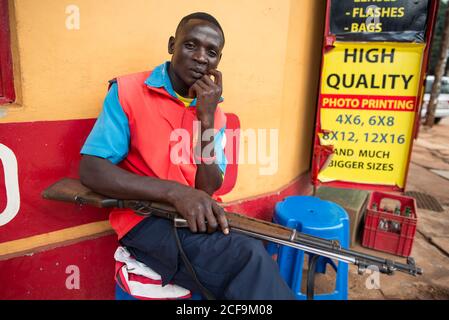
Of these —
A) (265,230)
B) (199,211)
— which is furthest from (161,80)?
(265,230)

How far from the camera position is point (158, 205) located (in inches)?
60.2

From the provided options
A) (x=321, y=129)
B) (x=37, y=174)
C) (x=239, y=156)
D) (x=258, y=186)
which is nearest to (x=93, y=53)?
(x=37, y=174)

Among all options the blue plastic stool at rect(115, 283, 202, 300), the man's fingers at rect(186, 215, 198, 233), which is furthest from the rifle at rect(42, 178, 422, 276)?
the blue plastic stool at rect(115, 283, 202, 300)

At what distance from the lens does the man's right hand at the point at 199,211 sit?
143cm

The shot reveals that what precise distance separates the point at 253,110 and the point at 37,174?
1600mm

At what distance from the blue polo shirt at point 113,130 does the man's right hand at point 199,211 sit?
37cm

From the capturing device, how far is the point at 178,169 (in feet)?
5.81

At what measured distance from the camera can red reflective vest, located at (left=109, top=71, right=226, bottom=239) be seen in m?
1.67

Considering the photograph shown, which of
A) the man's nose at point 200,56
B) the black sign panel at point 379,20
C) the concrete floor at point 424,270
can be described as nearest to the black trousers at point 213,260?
the man's nose at point 200,56

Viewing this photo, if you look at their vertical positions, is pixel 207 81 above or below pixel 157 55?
below

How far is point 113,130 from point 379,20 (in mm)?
2513

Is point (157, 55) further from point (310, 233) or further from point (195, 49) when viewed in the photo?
point (310, 233)

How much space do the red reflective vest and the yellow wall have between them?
0.37m

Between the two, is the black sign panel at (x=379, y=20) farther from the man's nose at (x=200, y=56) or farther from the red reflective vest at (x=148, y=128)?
the red reflective vest at (x=148, y=128)
